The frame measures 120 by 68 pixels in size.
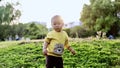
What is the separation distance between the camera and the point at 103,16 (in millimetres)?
34031

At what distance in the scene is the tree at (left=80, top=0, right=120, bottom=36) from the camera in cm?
3330

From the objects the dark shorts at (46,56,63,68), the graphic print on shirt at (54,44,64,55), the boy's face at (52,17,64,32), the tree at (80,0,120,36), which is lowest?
the dark shorts at (46,56,63,68)

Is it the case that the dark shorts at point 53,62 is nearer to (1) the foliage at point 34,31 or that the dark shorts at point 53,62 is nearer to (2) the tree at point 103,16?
(2) the tree at point 103,16

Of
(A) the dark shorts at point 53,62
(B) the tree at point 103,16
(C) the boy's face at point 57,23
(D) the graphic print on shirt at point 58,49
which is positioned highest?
(B) the tree at point 103,16

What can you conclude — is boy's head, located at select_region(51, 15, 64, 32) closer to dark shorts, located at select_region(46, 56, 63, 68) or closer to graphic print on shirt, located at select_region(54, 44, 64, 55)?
graphic print on shirt, located at select_region(54, 44, 64, 55)

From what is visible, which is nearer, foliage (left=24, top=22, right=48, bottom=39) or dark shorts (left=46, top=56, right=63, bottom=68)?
dark shorts (left=46, top=56, right=63, bottom=68)

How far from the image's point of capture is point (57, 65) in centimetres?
521

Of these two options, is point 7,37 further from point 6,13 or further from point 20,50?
point 20,50

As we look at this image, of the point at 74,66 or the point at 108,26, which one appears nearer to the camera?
the point at 74,66

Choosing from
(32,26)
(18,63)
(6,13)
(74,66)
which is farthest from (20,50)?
(32,26)

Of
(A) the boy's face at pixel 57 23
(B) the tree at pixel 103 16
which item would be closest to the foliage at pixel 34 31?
(B) the tree at pixel 103 16

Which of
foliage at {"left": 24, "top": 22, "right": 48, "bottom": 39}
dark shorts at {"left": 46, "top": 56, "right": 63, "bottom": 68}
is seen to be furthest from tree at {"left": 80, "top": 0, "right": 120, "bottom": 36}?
dark shorts at {"left": 46, "top": 56, "right": 63, "bottom": 68}

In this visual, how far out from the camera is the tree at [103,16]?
3330cm

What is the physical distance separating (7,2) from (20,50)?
22488 millimetres
